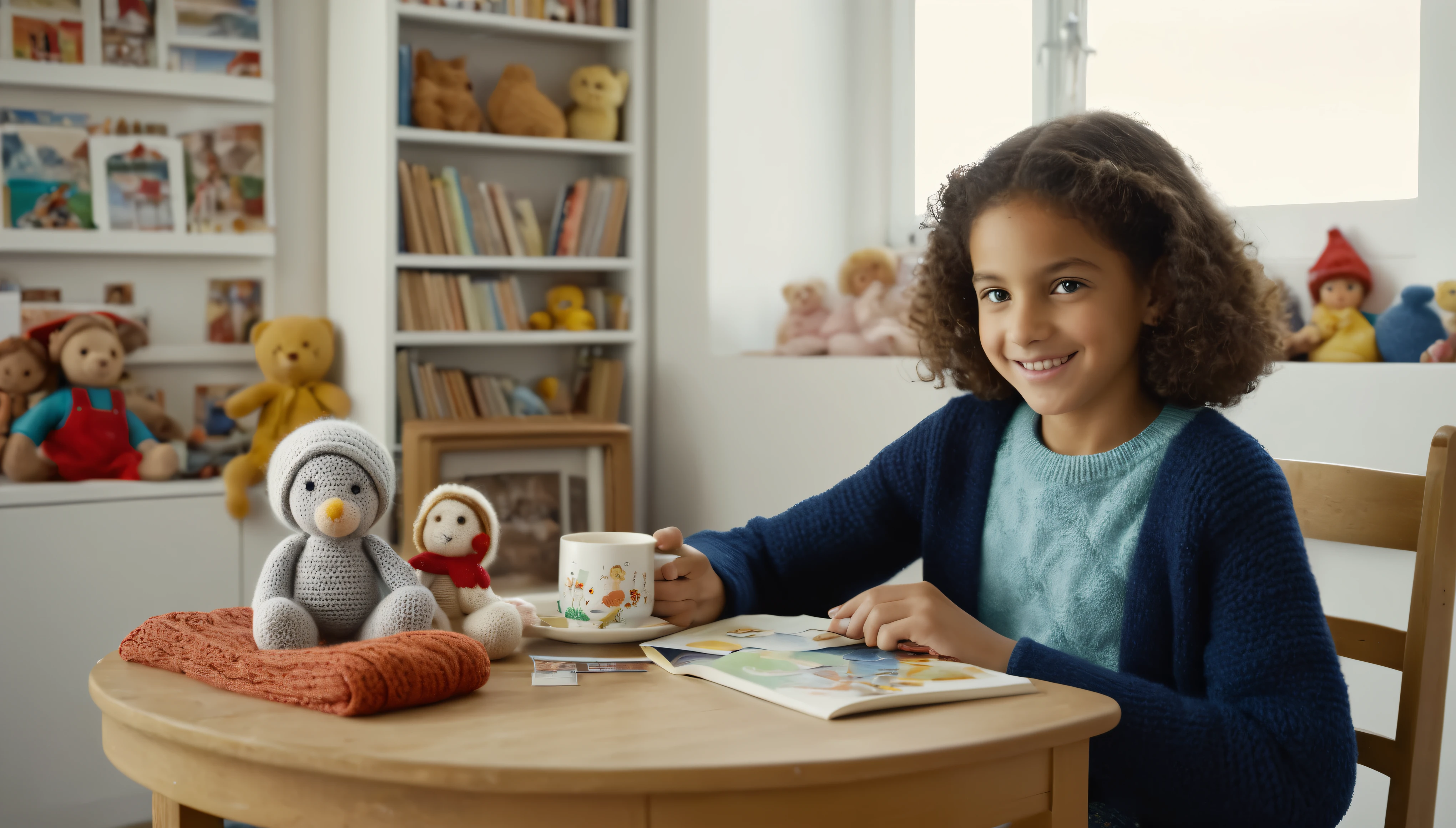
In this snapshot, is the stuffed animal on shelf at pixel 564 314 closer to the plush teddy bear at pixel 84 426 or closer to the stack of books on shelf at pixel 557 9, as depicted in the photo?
the stack of books on shelf at pixel 557 9

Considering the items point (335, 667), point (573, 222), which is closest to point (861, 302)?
point (573, 222)

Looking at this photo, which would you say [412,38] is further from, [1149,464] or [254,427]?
[1149,464]

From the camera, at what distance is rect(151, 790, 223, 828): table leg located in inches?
31.1

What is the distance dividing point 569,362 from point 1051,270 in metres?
2.19

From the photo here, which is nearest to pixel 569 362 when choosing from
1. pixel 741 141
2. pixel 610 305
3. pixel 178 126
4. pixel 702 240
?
pixel 610 305

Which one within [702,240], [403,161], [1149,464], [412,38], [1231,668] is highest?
[412,38]

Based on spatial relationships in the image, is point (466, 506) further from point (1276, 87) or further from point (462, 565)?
point (1276, 87)

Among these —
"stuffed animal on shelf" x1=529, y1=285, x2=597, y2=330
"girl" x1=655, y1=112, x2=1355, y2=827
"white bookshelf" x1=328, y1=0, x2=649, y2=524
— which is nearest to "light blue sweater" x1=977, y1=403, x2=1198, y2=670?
"girl" x1=655, y1=112, x2=1355, y2=827

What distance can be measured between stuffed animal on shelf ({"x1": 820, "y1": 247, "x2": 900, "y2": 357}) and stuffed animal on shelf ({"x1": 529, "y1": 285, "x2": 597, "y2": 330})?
66 cm

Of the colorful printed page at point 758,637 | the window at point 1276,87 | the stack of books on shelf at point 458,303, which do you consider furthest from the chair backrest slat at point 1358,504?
the stack of books on shelf at point 458,303

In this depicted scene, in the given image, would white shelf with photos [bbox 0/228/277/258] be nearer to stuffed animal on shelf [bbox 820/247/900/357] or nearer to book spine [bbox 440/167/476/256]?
book spine [bbox 440/167/476/256]

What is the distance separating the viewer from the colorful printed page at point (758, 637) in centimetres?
91

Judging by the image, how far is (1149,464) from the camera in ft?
3.36

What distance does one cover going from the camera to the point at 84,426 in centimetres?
244
